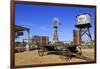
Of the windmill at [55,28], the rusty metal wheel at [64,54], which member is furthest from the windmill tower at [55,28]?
the rusty metal wheel at [64,54]

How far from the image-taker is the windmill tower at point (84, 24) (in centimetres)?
234

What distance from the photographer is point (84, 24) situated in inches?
93.3

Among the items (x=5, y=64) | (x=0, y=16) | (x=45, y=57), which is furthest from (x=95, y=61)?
(x=0, y=16)

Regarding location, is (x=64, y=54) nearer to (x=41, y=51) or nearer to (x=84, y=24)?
(x=41, y=51)

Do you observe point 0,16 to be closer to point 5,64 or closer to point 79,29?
point 5,64

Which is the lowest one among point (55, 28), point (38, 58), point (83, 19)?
point (38, 58)

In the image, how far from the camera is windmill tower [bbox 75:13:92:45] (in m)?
2.34

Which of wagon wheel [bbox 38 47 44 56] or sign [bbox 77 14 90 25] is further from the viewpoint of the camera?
sign [bbox 77 14 90 25]

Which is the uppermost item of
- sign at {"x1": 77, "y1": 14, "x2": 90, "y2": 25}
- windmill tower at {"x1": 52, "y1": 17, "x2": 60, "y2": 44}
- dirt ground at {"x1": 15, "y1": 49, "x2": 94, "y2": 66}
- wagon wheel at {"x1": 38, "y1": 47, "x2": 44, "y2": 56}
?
sign at {"x1": 77, "y1": 14, "x2": 90, "y2": 25}

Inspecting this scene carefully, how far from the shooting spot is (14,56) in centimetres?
212

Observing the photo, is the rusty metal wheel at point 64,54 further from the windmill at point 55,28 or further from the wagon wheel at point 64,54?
the windmill at point 55,28

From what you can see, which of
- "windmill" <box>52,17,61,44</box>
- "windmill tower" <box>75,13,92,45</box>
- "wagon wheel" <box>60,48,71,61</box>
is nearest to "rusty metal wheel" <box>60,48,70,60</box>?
"wagon wheel" <box>60,48,71,61</box>

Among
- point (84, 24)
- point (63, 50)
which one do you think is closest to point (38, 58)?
point (63, 50)

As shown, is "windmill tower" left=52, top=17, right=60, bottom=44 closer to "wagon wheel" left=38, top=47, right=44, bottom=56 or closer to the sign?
"wagon wheel" left=38, top=47, right=44, bottom=56
